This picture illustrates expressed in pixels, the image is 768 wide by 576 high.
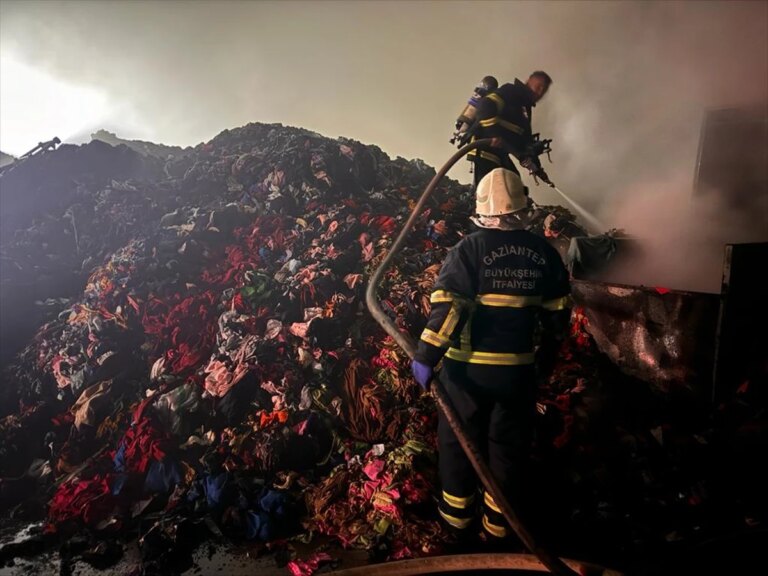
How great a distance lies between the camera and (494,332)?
7.39 feet

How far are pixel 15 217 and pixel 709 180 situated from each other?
13375 millimetres

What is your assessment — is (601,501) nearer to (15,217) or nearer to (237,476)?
(237,476)

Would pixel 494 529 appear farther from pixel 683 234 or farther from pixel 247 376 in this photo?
pixel 683 234

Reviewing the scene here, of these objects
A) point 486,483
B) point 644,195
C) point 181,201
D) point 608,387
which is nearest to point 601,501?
point 608,387

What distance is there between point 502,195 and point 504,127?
2460 millimetres

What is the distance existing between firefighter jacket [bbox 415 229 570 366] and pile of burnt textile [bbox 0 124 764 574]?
131 cm

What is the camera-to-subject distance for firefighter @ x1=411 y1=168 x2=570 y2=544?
86.6 inches

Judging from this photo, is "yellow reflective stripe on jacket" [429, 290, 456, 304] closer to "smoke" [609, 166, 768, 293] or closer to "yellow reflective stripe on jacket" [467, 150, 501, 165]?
"yellow reflective stripe on jacket" [467, 150, 501, 165]

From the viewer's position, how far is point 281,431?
3.66 metres

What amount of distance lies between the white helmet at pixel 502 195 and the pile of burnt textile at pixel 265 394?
198 centimetres

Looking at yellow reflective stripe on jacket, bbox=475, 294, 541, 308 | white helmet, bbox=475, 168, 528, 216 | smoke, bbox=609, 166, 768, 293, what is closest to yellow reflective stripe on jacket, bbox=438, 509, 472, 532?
yellow reflective stripe on jacket, bbox=475, 294, 541, 308

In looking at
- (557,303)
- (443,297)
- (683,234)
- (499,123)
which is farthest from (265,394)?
(683,234)

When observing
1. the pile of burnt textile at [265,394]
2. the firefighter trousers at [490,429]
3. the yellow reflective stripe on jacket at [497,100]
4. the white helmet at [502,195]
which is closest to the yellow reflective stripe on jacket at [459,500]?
the firefighter trousers at [490,429]

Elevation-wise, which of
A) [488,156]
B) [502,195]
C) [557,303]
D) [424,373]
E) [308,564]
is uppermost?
[488,156]
